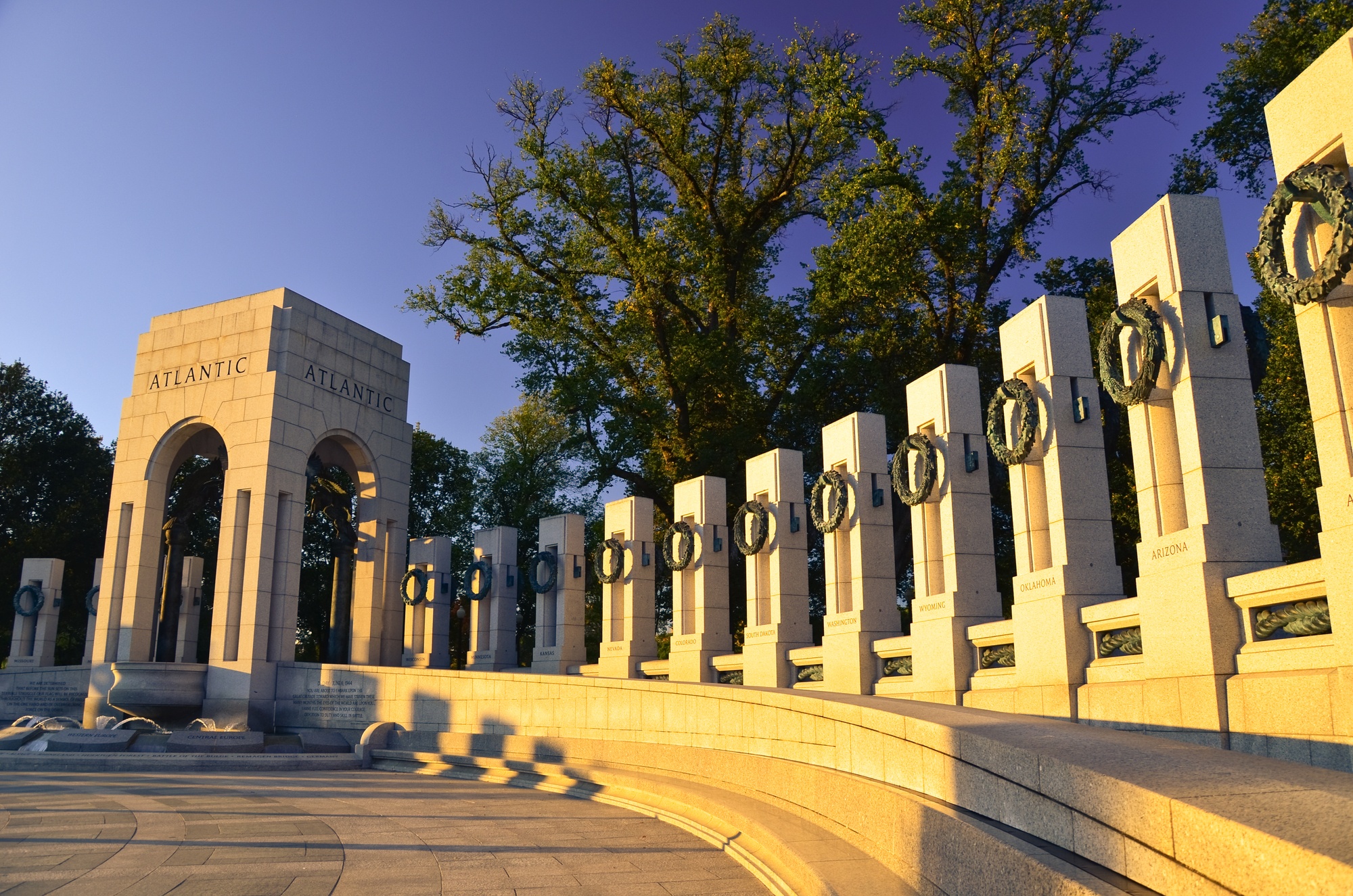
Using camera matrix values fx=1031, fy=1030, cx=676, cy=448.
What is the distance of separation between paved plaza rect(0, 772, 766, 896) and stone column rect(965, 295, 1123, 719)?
4.68 meters

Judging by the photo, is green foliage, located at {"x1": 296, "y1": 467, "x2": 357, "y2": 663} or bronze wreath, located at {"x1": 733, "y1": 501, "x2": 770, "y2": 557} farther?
green foliage, located at {"x1": 296, "y1": 467, "x2": 357, "y2": 663}

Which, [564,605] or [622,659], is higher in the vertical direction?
[564,605]

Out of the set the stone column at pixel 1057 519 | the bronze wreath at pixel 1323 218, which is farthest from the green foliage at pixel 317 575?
the bronze wreath at pixel 1323 218

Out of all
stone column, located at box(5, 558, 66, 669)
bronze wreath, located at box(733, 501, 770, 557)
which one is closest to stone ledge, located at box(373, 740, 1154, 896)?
bronze wreath, located at box(733, 501, 770, 557)

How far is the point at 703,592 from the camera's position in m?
21.2

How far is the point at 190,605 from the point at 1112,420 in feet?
106

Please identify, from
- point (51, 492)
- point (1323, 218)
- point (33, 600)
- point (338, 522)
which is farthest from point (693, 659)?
point (51, 492)

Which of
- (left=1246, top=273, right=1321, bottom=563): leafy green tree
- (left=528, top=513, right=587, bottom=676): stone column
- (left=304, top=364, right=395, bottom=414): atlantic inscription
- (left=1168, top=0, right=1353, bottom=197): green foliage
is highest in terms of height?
(left=1168, top=0, right=1353, bottom=197): green foliage

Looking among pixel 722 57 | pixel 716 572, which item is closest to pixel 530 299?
pixel 722 57

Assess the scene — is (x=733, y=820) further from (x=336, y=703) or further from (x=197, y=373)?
(x=197, y=373)

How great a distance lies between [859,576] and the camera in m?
17.2

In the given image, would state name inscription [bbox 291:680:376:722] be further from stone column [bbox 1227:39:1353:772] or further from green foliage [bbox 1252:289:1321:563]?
green foliage [bbox 1252:289:1321:563]

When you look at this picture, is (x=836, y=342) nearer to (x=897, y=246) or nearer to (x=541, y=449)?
(x=897, y=246)

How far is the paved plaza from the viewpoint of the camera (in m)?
8.45
